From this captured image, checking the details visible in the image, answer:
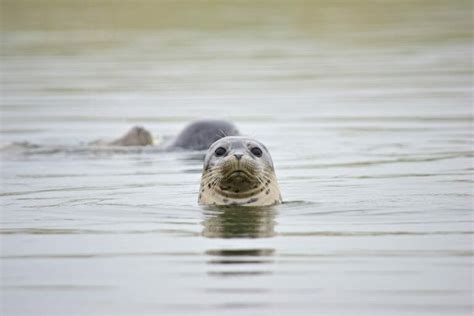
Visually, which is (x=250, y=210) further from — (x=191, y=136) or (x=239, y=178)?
(x=191, y=136)

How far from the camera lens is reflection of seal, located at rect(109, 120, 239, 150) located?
17.0 meters

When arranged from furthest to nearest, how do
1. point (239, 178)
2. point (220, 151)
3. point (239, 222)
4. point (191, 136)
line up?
point (191, 136) < point (220, 151) < point (239, 178) < point (239, 222)

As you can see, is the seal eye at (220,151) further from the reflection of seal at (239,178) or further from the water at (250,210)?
the water at (250,210)

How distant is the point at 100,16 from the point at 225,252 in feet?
128

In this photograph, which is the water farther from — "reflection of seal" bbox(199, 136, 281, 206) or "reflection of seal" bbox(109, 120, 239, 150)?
"reflection of seal" bbox(109, 120, 239, 150)

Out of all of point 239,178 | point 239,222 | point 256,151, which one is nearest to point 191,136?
point 256,151

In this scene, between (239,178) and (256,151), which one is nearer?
(239,178)

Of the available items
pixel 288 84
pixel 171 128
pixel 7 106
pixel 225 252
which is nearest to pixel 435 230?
pixel 225 252

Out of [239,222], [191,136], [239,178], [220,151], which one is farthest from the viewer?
[191,136]

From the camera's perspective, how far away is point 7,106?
2294cm

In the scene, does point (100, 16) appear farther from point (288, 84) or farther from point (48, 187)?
point (48, 187)

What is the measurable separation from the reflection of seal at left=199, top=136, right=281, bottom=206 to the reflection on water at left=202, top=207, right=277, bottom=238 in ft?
0.43

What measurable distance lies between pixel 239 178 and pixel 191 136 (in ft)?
19.5

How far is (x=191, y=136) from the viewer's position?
1709cm
